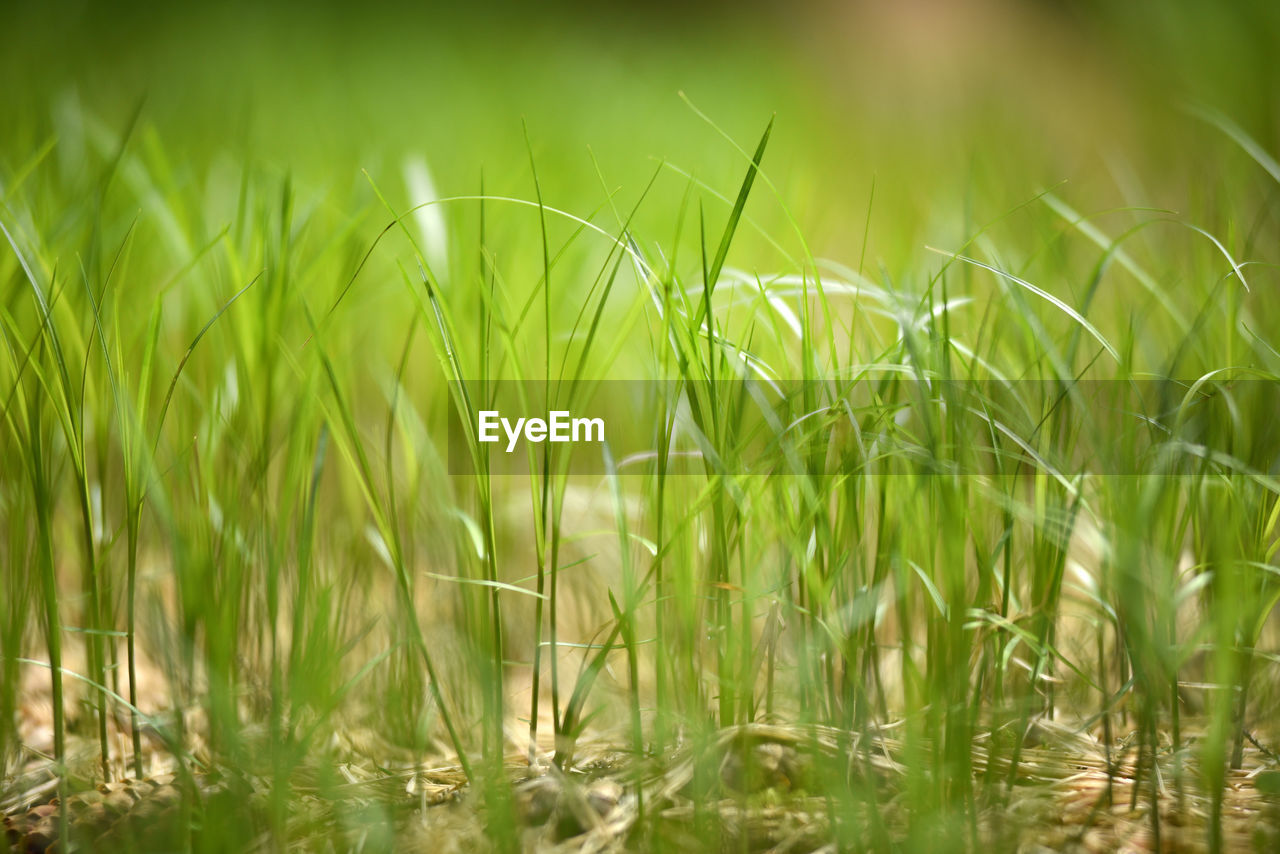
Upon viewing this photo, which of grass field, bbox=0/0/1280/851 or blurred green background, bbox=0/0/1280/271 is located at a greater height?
blurred green background, bbox=0/0/1280/271

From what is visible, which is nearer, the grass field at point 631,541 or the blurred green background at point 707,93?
the grass field at point 631,541

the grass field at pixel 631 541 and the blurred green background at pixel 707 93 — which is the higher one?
the blurred green background at pixel 707 93

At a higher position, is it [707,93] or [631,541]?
[707,93]

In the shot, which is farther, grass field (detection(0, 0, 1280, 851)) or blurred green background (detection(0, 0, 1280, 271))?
blurred green background (detection(0, 0, 1280, 271))

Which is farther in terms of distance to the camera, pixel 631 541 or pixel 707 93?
pixel 707 93

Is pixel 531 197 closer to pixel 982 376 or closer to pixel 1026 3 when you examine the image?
pixel 982 376

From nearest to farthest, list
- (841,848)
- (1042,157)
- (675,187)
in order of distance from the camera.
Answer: (841,848)
(1042,157)
(675,187)

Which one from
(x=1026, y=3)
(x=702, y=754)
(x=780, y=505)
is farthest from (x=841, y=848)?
(x=1026, y=3)

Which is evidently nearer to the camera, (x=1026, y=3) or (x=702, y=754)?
(x=702, y=754)
